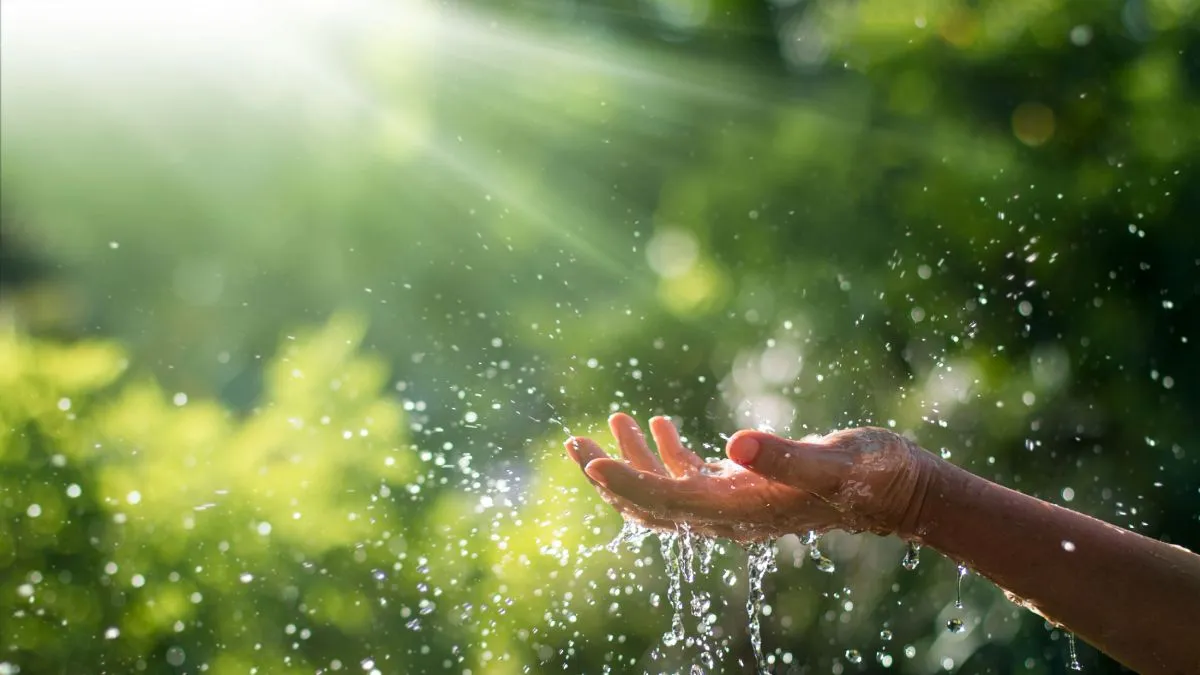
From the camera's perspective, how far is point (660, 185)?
9859 mm

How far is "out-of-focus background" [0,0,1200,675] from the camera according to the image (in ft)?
24.8

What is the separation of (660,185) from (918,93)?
8.46ft

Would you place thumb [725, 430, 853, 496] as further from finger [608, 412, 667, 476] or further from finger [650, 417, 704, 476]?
finger [608, 412, 667, 476]

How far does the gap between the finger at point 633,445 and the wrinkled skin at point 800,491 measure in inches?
8.2

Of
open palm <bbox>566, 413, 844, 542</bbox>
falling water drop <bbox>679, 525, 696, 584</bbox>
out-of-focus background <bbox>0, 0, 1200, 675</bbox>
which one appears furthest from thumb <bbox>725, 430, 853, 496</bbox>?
out-of-focus background <bbox>0, 0, 1200, 675</bbox>

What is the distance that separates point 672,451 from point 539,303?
24.0 feet

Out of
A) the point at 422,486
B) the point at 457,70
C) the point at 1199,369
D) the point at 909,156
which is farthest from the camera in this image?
the point at 457,70

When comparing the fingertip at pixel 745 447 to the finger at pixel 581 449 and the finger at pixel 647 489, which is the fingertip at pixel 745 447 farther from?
the finger at pixel 581 449

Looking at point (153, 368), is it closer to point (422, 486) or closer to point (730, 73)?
point (422, 486)

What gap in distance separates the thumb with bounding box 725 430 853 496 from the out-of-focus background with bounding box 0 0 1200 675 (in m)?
4.32

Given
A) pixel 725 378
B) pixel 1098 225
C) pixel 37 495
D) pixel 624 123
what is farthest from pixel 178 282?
pixel 1098 225

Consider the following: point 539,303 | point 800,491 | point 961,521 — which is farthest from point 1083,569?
A: point 539,303

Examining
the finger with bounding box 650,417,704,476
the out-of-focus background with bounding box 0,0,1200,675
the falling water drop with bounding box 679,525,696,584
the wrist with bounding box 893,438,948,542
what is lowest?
the wrist with bounding box 893,438,948,542

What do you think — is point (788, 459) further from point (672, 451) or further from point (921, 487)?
point (672, 451)
